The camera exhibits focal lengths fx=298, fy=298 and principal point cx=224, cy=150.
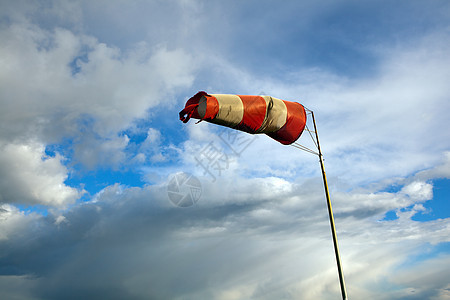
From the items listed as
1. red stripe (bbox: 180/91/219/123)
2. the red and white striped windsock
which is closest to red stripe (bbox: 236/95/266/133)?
the red and white striped windsock

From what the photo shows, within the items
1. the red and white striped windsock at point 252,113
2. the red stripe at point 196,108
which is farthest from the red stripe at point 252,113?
the red stripe at point 196,108

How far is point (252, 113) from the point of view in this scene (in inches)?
539

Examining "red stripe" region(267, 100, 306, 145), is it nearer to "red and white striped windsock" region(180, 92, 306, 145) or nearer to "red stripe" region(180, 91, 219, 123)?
"red and white striped windsock" region(180, 92, 306, 145)

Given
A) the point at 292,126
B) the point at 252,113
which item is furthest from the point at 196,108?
the point at 292,126

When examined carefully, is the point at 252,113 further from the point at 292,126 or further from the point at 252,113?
the point at 292,126

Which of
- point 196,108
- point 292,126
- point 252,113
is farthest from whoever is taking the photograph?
point 292,126

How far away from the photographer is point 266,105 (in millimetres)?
14461

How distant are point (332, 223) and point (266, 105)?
6346mm

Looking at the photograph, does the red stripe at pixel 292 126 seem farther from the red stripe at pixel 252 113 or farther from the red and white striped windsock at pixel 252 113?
the red stripe at pixel 252 113

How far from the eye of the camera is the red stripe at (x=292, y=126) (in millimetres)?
15663

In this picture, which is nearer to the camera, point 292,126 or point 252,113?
point 252,113

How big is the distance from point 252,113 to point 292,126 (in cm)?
318

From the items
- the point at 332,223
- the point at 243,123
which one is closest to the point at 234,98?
the point at 243,123

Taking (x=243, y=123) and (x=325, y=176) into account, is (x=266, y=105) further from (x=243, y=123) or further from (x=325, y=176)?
(x=325, y=176)
